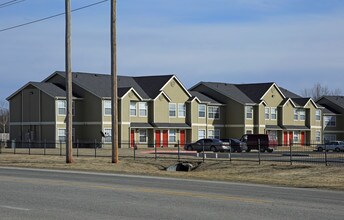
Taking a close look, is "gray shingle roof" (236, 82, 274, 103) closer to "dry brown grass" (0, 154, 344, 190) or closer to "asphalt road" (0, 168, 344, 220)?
"dry brown grass" (0, 154, 344, 190)

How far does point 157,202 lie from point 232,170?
17.4 metres

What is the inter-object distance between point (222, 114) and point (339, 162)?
4642 cm

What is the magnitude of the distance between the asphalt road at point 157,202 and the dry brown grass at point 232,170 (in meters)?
5.71

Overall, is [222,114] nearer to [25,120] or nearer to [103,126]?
[103,126]

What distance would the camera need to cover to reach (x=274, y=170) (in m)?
30.9

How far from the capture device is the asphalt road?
→ 42.4 feet

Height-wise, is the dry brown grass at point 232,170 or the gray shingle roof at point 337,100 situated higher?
the gray shingle roof at point 337,100

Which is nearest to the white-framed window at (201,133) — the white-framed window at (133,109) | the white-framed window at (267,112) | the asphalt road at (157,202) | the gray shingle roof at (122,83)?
the gray shingle roof at (122,83)

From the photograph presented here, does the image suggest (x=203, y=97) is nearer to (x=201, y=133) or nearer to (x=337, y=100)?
(x=201, y=133)

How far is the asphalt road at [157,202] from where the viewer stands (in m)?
12.9

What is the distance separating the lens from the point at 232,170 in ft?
106

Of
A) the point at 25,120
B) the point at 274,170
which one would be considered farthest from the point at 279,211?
the point at 25,120

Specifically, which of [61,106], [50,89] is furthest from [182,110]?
[50,89]

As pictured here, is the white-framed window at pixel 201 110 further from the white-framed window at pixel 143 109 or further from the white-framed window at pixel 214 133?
the white-framed window at pixel 143 109
